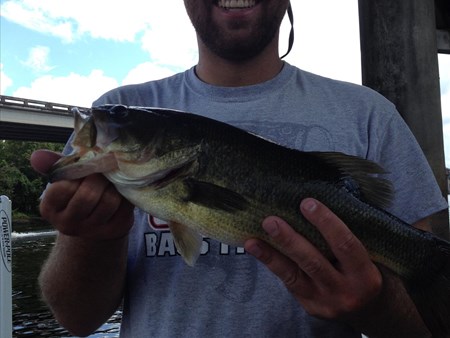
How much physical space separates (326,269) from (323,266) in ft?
0.07

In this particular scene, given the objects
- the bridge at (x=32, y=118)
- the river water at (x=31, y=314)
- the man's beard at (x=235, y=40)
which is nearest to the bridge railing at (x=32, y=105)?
the bridge at (x=32, y=118)

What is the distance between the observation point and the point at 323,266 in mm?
2047

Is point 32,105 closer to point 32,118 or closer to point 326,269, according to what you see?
point 32,118

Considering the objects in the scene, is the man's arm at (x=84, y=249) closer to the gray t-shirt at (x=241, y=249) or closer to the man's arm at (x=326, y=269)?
the gray t-shirt at (x=241, y=249)

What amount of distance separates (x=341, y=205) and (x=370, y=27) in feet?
10.2

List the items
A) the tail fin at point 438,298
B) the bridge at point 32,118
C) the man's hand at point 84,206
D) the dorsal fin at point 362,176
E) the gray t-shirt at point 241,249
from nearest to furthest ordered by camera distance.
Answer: the man's hand at point 84,206 → the tail fin at point 438,298 → the dorsal fin at point 362,176 → the gray t-shirt at point 241,249 → the bridge at point 32,118

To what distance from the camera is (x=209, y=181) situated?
2203mm

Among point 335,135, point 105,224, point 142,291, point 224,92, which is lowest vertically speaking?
point 142,291

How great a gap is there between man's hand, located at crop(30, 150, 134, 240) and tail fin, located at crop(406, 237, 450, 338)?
137 cm

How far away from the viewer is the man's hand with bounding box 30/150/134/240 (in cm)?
200

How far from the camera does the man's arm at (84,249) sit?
6.65ft

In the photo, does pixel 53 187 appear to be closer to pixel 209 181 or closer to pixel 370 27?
pixel 209 181

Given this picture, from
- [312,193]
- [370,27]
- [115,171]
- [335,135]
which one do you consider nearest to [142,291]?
[115,171]

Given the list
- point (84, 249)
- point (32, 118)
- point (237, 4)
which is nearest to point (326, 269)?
point (84, 249)
